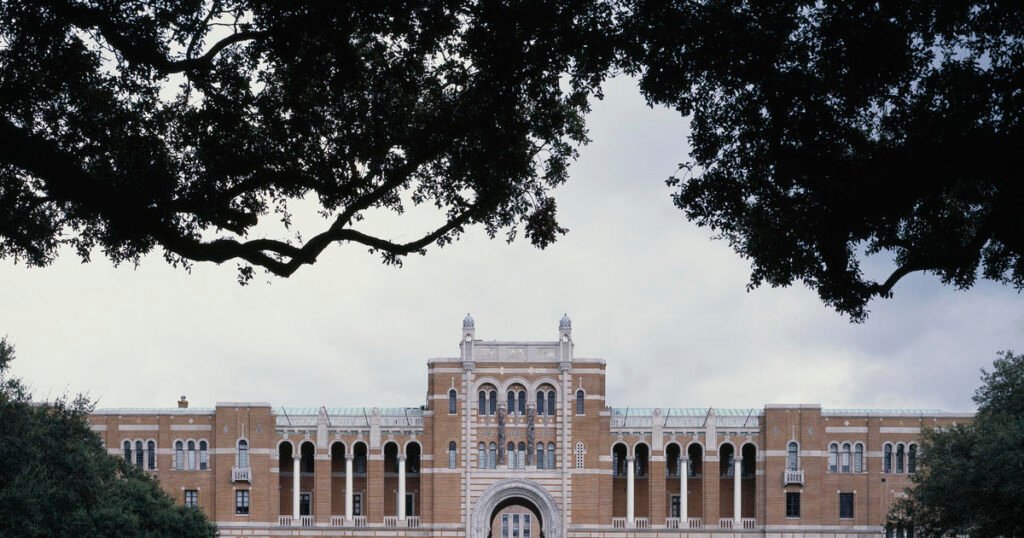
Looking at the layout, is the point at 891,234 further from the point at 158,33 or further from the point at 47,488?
the point at 47,488

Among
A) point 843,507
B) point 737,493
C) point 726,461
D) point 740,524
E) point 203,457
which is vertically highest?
point 203,457

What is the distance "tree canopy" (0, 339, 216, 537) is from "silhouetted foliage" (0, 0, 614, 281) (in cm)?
2358

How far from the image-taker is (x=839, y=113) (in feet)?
64.8

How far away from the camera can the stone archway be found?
8838cm

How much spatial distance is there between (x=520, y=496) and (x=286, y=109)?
231 feet

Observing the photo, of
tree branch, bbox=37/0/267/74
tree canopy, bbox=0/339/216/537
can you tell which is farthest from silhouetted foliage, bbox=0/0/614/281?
tree canopy, bbox=0/339/216/537

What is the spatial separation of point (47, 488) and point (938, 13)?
3444 centimetres

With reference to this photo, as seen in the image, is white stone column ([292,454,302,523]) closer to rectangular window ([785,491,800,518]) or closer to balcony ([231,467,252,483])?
balcony ([231,467,252,483])

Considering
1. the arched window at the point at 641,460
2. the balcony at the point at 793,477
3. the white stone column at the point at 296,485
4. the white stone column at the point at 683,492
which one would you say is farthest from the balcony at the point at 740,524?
the white stone column at the point at 296,485

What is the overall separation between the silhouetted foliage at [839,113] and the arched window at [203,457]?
71.9 metres

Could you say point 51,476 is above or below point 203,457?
above

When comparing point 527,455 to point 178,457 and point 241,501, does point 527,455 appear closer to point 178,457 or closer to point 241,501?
point 241,501

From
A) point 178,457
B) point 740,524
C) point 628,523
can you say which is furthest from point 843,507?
point 178,457

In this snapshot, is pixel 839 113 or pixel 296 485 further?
pixel 296 485
